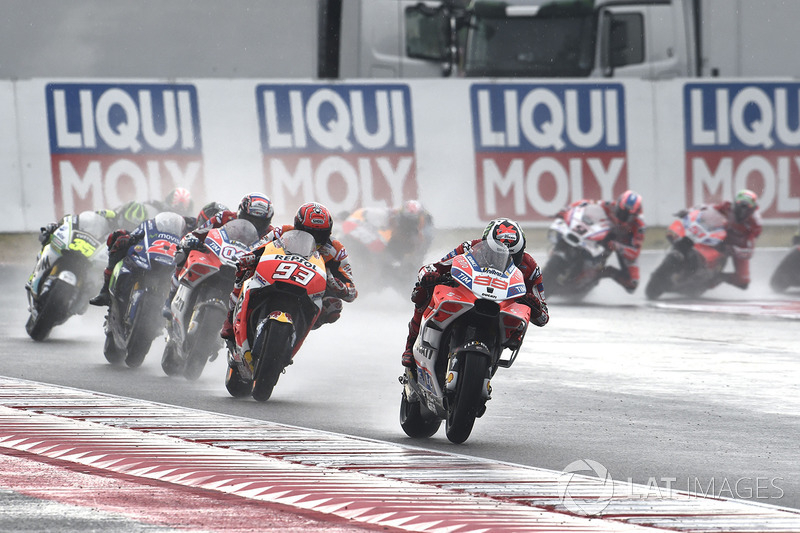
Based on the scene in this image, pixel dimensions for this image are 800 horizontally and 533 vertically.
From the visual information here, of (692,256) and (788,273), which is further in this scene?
(788,273)

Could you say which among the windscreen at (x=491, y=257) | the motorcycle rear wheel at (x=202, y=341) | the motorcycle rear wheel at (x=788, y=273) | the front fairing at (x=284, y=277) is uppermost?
the windscreen at (x=491, y=257)

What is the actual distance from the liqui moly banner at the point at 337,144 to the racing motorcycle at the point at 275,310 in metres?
11.8

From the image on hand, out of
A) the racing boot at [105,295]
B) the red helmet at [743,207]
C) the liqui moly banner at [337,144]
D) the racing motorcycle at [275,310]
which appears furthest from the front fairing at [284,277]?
the liqui moly banner at [337,144]

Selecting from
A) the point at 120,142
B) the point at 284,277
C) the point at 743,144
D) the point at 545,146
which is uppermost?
the point at 120,142

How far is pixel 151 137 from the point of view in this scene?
21828mm

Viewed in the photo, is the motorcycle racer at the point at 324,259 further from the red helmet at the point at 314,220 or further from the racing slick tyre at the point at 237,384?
the racing slick tyre at the point at 237,384

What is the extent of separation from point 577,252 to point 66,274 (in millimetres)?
7923

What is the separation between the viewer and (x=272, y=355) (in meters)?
10.2

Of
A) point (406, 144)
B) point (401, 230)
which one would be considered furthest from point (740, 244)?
point (406, 144)

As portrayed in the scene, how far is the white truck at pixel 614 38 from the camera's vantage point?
85.9 feet

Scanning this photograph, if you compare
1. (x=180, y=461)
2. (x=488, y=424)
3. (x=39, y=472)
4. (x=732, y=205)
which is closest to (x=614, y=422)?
(x=488, y=424)

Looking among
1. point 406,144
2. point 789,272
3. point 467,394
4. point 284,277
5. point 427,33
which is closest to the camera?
point 467,394

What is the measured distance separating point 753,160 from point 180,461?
1807cm

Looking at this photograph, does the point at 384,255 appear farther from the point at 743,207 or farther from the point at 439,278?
the point at 439,278
